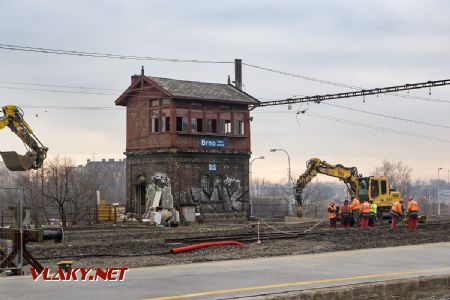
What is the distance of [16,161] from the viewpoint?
103 ft

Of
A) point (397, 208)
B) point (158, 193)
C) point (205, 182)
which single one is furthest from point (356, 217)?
point (158, 193)

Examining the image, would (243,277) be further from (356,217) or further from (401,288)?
(356,217)

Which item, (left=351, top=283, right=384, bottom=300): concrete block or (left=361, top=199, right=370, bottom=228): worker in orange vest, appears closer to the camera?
(left=351, top=283, right=384, bottom=300): concrete block

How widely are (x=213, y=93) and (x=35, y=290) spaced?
3886 cm

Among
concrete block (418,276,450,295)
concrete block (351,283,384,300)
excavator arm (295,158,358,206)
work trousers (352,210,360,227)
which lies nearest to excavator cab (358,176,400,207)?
excavator arm (295,158,358,206)

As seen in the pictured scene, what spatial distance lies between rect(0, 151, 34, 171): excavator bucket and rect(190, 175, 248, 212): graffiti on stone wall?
49.7 feet

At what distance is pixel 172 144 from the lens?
44750 mm

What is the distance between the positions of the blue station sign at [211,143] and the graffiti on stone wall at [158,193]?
365 cm

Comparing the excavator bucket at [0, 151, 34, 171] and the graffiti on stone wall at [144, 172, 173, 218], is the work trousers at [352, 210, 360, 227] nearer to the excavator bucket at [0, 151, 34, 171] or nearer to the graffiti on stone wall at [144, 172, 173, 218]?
the graffiti on stone wall at [144, 172, 173, 218]

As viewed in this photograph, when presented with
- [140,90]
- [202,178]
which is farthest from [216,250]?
[140,90]

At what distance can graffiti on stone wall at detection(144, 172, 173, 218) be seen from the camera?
1752 inches

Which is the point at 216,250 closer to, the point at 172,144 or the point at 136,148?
the point at 172,144

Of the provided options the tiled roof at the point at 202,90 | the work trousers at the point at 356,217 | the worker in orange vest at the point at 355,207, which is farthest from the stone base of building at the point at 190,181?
the worker in orange vest at the point at 355,207

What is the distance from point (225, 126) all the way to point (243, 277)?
120ft
